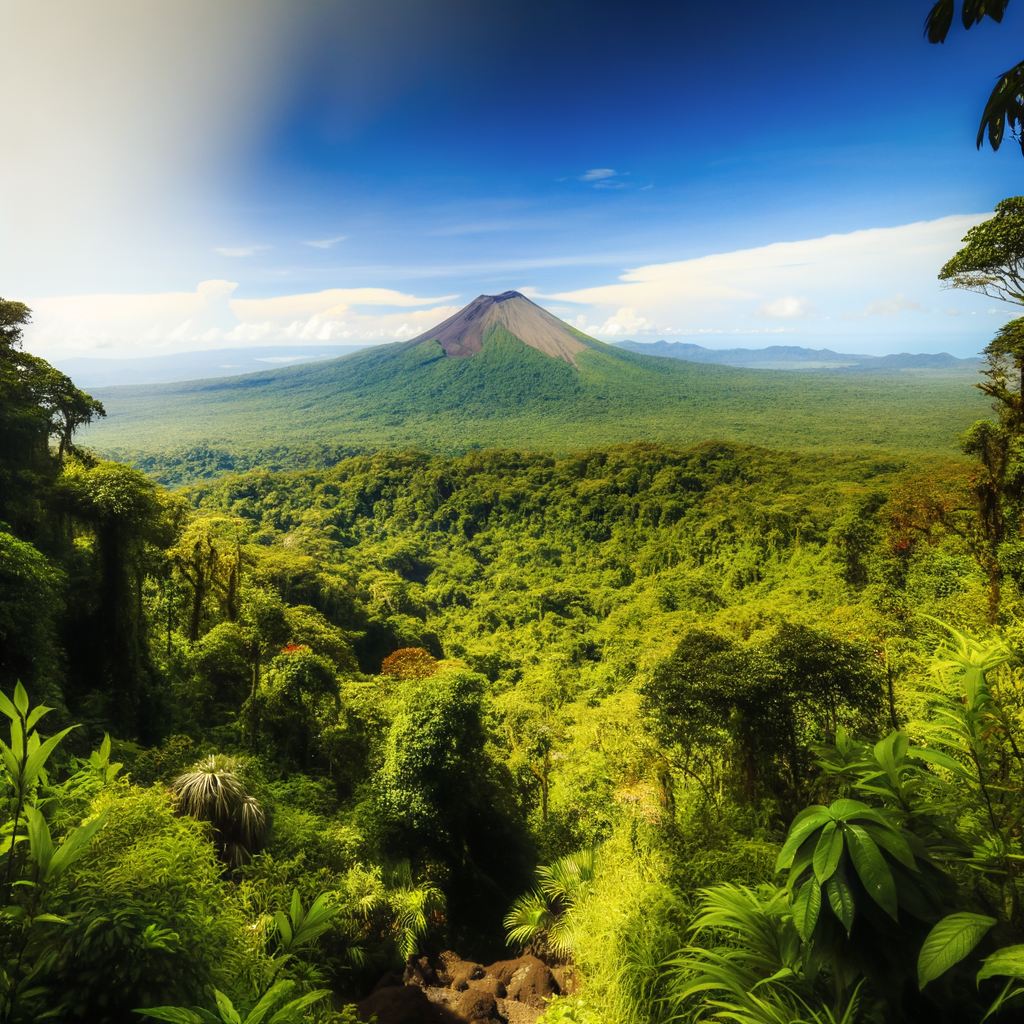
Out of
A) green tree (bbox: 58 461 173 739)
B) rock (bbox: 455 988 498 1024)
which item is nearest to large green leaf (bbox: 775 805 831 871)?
rock (bbox: 455 988 498 1024)

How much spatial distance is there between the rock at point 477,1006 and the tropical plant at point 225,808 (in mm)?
2735

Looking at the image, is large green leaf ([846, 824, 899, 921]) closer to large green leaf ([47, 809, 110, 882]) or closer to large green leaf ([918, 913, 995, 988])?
large green leaf ([918, 913, 995, 988])

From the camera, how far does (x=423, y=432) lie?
311 ft

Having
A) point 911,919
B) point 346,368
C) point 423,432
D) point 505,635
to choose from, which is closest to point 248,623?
point 911,919

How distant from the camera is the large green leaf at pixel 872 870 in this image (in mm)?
1283

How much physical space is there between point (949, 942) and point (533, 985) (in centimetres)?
622

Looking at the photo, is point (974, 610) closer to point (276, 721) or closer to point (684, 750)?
point (684, 750)

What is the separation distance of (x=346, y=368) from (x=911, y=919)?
465ft

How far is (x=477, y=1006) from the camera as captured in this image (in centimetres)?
512

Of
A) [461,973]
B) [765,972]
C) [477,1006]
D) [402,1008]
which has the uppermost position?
[765,972]

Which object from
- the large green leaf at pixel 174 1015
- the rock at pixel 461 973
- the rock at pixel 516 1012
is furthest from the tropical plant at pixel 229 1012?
the rock at pixel 461 973

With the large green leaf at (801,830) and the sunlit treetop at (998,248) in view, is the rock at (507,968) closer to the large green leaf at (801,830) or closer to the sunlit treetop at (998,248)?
the large green leaf at (801,830)

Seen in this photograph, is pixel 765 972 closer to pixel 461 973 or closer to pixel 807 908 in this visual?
pixel 807 908

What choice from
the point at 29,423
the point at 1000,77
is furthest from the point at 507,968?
the point at 29,423
